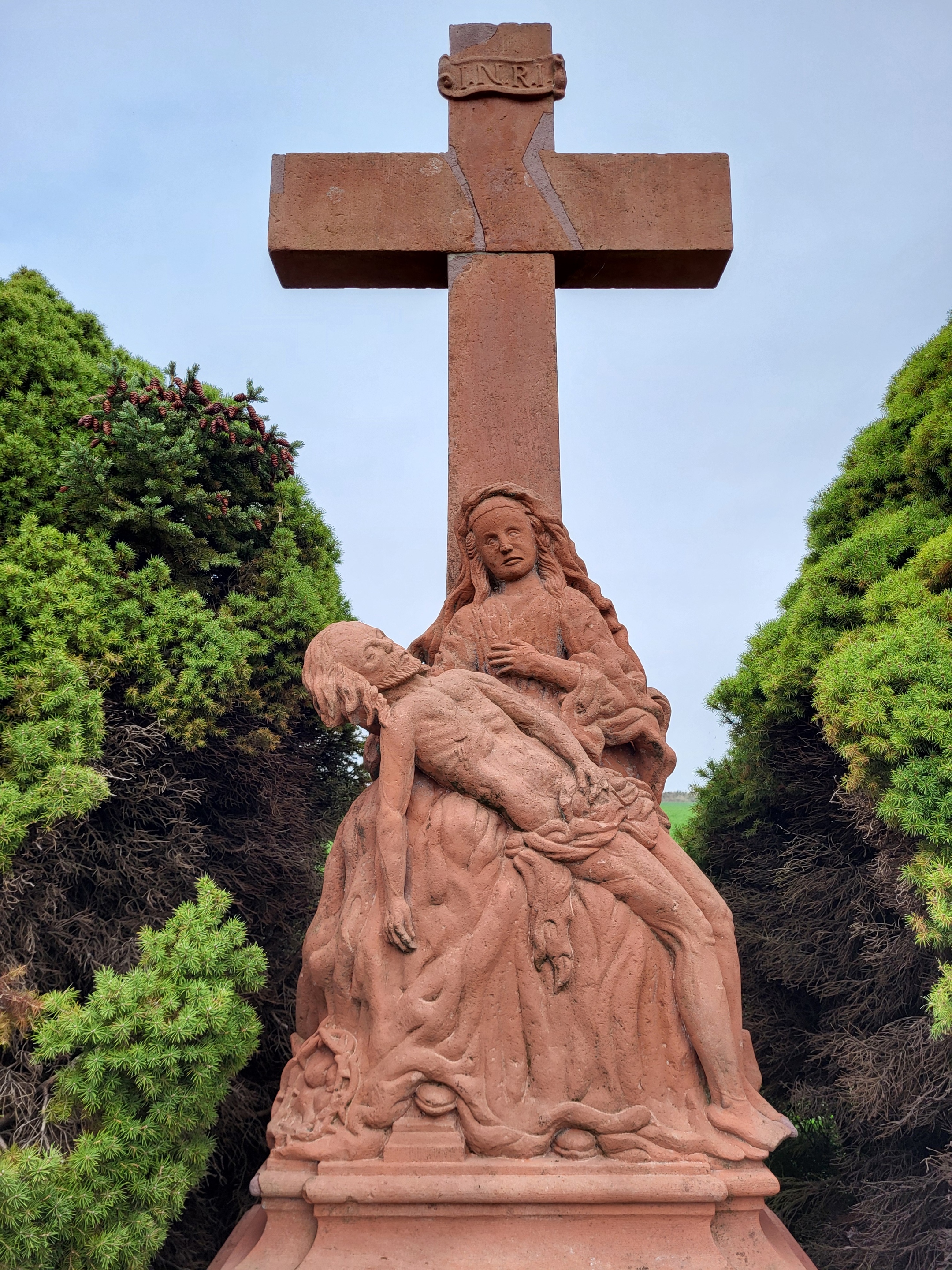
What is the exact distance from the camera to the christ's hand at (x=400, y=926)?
12.1 feet

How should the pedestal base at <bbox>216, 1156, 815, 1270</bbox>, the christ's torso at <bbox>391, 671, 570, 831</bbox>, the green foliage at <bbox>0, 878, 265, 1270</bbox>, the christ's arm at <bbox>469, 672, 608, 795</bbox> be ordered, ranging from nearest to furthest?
the pedestal base at <bbox>216, 1156, 815, 1270</bbox> → the green foliage at <bbox>0, 878, 265, 1270</bbox> → the christ's torso at <bbox>391, 671, 570, 831</bbox> → the christ's arm at <bbox>469, 672, 608, 795</bbox>

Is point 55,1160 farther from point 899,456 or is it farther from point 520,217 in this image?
point 899,456

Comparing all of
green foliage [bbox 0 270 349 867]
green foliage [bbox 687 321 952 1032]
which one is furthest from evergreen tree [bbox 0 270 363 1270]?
green foliage [bbox 687 321 952 1032]

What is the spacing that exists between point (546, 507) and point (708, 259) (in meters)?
1.89

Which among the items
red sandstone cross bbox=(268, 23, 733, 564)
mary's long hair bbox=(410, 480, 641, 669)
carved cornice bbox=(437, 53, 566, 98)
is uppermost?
carved cornice bbox=(437, 53, 566, 98)

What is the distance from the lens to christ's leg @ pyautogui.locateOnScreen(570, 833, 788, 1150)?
3564 millimetres

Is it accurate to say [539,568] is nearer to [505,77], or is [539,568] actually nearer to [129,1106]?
[505,77]

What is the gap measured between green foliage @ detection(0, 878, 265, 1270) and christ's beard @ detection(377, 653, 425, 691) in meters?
1.46

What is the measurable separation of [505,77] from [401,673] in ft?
11.7

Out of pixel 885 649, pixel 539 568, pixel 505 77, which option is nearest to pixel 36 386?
pixel 505 77

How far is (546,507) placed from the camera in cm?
473

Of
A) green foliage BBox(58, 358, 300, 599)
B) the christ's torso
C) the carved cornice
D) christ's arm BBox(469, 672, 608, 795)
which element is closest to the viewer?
the christ's torso

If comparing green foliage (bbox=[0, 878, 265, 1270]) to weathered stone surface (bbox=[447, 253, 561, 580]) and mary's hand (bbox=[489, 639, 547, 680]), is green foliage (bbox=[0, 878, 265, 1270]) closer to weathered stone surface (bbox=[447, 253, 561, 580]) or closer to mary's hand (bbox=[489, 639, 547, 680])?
mary's hand (bbox=[489, 639, 547, 680])

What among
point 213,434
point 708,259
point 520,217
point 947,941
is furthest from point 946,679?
point 213,434
